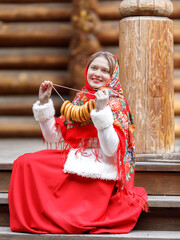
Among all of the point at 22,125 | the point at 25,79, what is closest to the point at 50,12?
the point at 25,79

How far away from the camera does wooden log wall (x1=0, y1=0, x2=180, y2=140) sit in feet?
18.9

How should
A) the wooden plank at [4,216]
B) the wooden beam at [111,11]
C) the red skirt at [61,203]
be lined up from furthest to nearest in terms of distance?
the wooden beam at [111,11] → the wooden plank at [4,216] → the red skirt at [61,203]

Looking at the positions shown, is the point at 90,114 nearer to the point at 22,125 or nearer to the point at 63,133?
the point at 63,133

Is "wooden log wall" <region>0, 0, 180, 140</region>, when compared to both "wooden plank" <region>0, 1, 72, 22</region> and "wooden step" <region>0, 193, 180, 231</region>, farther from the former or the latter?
"wooden step" <region>0, 193, 180, 231</region>

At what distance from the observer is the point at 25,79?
5816 mm

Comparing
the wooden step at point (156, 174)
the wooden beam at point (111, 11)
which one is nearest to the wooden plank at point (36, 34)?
the wooden beam at point (111, 11)

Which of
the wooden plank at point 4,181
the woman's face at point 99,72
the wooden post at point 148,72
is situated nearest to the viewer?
the woman's face at point 99,72

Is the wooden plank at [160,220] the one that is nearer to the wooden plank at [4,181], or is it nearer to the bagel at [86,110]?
the bagel at [86,110]

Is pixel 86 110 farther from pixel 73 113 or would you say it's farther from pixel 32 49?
pixel 32 49

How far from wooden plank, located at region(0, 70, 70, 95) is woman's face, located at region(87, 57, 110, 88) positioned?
2.53m

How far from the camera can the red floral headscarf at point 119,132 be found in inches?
123

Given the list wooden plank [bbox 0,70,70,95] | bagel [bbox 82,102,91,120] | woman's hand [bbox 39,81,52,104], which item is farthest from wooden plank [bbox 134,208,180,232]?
wooden plank [bbox 0,70,70,95]

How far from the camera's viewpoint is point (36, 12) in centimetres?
579

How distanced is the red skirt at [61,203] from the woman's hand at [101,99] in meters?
0.50
